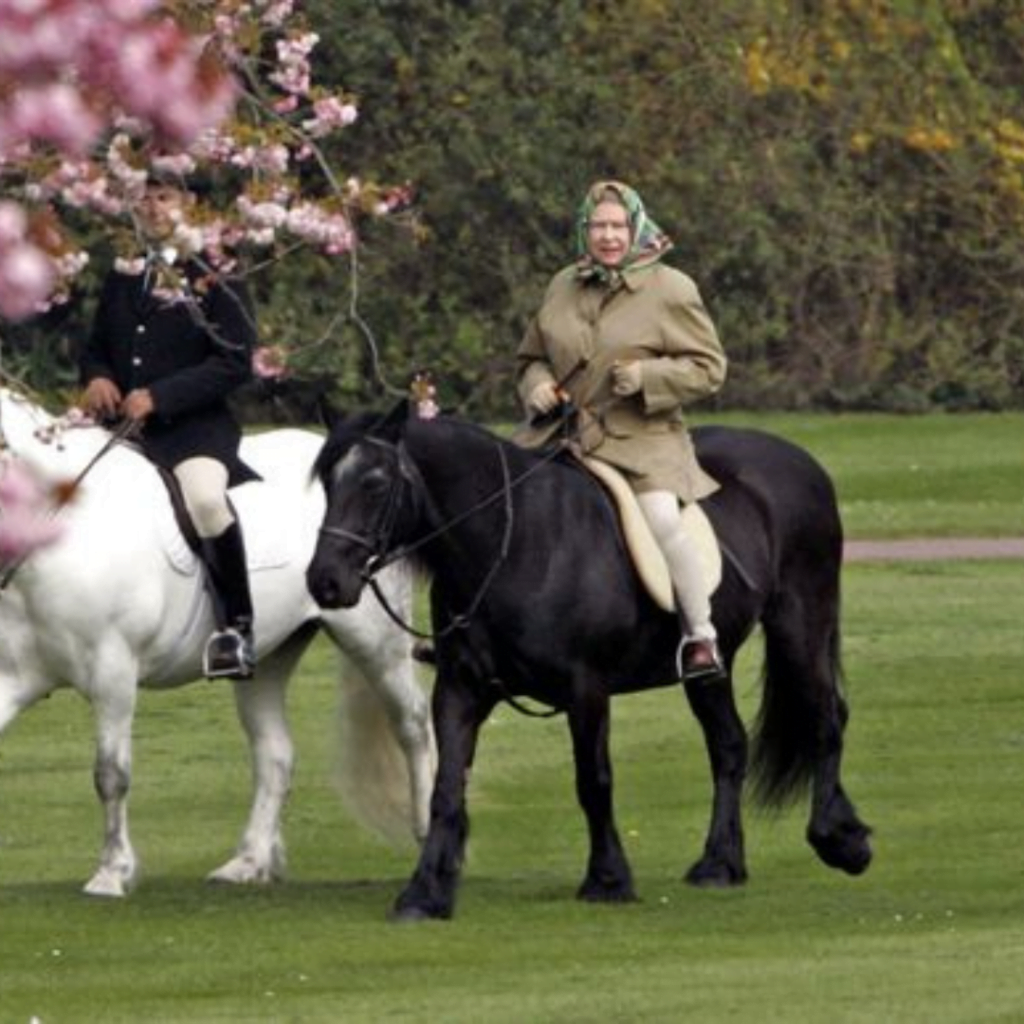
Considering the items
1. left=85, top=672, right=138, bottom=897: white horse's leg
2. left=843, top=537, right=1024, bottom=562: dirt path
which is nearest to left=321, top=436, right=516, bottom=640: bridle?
left=85, top=672, right=138, bottom=897: white horse's leg

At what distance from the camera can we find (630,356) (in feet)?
53.6

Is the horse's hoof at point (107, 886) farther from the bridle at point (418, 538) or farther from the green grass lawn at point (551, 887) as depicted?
the bridle at point (418, 538)

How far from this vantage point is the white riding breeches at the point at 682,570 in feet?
53.1

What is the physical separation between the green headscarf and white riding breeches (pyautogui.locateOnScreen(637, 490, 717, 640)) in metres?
0.81

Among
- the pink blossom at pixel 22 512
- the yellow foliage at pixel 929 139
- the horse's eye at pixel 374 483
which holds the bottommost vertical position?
the yellow foliage at pixel 929 139

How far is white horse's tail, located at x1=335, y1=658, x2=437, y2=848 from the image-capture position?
17.6 meters

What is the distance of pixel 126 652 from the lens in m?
16.6

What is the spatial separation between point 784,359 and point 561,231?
2566 mm

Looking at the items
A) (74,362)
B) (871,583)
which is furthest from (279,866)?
(74,362)

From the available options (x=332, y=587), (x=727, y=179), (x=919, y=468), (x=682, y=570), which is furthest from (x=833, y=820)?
(x=727, y=179)

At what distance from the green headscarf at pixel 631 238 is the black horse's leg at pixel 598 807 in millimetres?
1460

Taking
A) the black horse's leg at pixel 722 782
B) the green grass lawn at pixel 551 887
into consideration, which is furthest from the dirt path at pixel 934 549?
the black horse's leg at pixel 722 782

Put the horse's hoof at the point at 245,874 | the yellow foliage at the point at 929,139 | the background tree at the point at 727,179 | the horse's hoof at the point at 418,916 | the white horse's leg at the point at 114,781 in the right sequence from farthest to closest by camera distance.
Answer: the yellow foliage at the point at 929,139
the background tree at the point at 727,179
the horse's hoof at the point at 245,874
the white horse's leg at the point at 114,781
the horse's hoof at the point at 418,916

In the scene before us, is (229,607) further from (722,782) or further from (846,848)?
(846,848)
